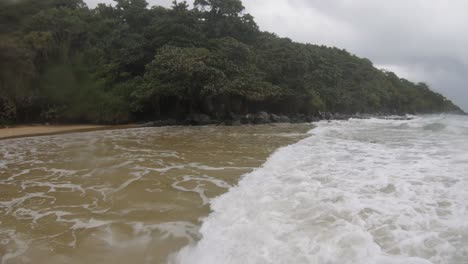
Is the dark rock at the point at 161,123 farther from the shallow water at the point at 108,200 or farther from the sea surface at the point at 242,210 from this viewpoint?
the sea surface at the point at 242,210

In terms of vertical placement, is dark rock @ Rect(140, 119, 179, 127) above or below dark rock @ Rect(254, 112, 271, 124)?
below

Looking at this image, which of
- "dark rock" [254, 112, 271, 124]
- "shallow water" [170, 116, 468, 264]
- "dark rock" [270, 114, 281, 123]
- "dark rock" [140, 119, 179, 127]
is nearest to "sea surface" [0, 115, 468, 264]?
"shallow water" [170, 116, 468, 264]

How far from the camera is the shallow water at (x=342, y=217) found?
3.38 meters

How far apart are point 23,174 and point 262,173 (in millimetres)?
5397

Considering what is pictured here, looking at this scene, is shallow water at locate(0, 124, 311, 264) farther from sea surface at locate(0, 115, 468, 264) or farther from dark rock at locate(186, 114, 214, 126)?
dark rock at locate(186, 114, 214, 126)

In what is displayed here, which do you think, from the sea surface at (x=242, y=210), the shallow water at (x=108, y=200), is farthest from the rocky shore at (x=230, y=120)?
the sea surface at (x=242, y=210)

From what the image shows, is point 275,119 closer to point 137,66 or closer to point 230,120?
point 230,120

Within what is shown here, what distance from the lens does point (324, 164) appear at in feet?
24.8

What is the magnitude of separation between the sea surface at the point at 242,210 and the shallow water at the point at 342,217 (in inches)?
0.6

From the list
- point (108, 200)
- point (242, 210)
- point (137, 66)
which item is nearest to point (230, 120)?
point (137, 66)

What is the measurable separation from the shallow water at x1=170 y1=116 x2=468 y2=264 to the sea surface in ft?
0.05

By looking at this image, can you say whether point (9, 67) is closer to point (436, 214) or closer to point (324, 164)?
point (324, 164)

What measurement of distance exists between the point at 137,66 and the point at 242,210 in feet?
79.4

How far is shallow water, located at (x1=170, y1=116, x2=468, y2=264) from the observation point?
3.38 meters
